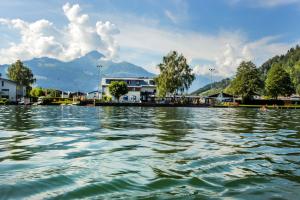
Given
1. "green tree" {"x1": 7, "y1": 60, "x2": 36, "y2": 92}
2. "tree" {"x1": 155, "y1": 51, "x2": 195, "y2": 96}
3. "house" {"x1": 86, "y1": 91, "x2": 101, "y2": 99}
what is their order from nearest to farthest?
1. "tree" {"x1": 155, "y1": 51, "x2": 195, "y2": 96}
2. "green tree" {"x1": 7, "y1": 60, "x2": 36, "y2": 92}
3. "house" {"x1": 86, "y1": 91, "x2": 101, "y2": 99}

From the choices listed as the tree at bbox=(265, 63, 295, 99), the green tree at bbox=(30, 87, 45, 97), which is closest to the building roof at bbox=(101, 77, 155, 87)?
the green tree at bbox=(30, 87, 45, 97)

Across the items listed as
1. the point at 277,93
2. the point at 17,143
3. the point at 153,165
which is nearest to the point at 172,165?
the point at 153,165

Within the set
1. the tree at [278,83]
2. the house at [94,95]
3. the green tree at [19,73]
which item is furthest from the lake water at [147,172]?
the house at [94,95]

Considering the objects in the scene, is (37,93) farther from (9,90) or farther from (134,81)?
(134,81)

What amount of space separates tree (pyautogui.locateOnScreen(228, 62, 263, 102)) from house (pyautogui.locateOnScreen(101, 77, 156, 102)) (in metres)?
35.9

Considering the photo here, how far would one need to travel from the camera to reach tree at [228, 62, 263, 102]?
116938mm

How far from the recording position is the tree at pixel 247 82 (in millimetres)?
116938

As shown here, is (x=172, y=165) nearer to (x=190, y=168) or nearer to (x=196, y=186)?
(x=190, y=168)

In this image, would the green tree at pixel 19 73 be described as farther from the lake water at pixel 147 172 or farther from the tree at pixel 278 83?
the lake water at pixel 147 172

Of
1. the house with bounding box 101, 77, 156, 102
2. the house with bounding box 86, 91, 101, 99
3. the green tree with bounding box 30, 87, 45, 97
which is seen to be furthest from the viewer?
the house with bounding box 86, 91, 101, 99

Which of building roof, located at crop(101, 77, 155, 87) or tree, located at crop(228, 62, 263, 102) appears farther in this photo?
building roof, located at crop(101, 77, 155, 87)

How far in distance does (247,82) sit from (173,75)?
24.3 m

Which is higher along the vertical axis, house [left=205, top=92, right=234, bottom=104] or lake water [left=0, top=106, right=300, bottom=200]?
house [left=205, top=92, right=234, bottom=104]

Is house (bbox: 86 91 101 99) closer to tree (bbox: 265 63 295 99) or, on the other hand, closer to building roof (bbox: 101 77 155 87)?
building roof (bbox: 101 77 155 87)
